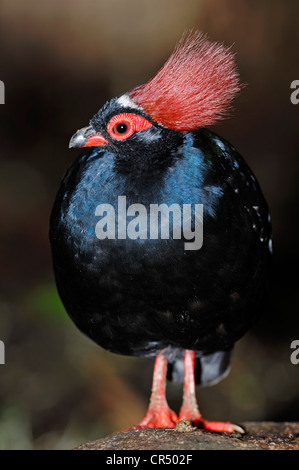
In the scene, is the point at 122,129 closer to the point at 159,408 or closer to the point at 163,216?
the point at 163,216

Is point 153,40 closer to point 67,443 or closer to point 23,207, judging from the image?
point 23,207

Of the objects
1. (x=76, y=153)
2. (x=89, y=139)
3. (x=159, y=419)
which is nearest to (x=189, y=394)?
(x=159, y=419)

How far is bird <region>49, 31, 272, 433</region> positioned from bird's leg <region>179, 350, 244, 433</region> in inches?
16.7

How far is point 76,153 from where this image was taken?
21.4ft

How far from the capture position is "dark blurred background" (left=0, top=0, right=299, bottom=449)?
5660 mm

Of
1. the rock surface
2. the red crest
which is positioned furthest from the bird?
the rock surface

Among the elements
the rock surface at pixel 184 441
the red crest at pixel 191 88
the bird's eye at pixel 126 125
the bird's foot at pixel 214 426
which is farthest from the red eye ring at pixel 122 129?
the bird's foot at pixel 214 426

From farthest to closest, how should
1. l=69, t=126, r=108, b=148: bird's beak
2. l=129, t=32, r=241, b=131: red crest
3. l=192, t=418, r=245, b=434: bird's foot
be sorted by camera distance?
l=192, t=418, r=245, b=434: bird's foot → l=69, t=126, r=108, b=148: bird's beak → l=129, t=32, r=241, b=131: red crest

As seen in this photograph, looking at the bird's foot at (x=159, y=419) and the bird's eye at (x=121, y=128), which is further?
Result: the bird's foot at (x=159, y=419)

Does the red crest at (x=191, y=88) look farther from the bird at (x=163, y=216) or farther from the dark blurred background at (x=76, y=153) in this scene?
the dark blurred background at (x=76, y=153)

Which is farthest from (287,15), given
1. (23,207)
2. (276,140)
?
(23,207)

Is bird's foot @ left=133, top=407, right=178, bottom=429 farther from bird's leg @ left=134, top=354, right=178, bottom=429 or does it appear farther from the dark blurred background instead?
the dark blurred background

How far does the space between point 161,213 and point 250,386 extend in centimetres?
343

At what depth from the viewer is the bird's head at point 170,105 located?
9.45 ft
